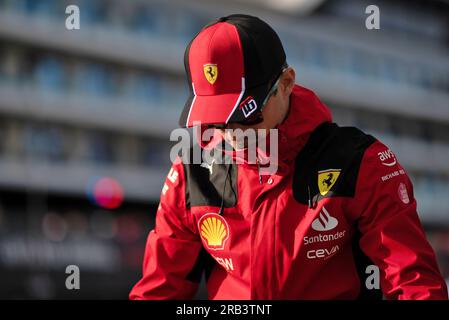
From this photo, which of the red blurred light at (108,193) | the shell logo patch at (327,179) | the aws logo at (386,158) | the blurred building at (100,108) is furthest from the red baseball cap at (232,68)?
the red blurred light at (108,193)

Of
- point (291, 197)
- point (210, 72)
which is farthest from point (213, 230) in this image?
point (210, 72)

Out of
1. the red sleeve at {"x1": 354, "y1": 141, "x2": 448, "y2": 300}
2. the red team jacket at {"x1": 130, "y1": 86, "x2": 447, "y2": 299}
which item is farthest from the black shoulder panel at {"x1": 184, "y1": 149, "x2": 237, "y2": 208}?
the red sleeve at {"x1": 354, "y1": 141, "x2": 448, "y2": 300}

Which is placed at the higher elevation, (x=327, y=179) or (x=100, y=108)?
(x=327, y=179)

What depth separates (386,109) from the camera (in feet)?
112

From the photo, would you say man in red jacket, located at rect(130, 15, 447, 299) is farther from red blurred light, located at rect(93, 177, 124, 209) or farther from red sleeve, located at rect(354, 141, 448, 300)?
red blurred light, located at rect(93, 177, 124, 209)

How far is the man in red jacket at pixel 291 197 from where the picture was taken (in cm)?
207

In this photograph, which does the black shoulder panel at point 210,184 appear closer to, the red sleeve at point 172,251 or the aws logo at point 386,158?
the red sleeve at point 172,251

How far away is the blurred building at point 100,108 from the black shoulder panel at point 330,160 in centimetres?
1982

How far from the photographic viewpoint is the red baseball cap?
6.89 feet

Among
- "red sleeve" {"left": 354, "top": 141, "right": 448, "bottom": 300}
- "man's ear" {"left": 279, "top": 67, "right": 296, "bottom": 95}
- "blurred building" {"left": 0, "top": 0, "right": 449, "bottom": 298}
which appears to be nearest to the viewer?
"red sleeve" {"left": 354, "top": 141, "right": 448, "bottom": 300}

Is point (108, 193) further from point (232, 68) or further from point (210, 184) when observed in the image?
point (232, 68)

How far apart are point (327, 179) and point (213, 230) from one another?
401mm

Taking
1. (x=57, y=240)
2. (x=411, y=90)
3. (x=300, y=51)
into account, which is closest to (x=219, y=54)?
(x=57, y=240)

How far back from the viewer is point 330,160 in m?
2.18
